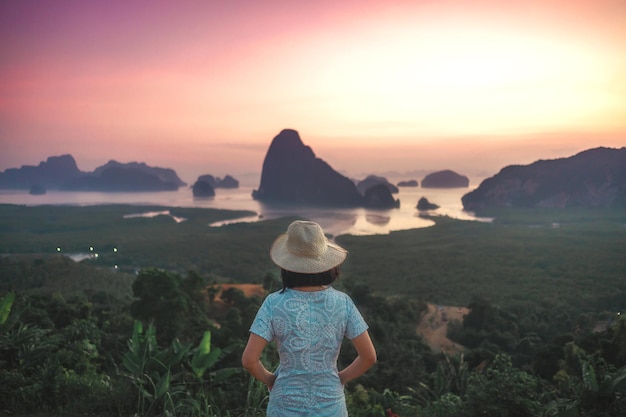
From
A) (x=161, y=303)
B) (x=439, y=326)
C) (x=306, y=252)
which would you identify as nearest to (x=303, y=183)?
(x=439, y=326)

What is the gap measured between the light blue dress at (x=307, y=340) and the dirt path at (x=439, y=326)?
1457cm

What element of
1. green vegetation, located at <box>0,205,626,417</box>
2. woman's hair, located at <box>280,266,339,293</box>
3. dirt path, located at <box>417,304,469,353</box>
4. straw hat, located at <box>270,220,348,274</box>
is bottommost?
dirt path, located at <box>417,304,469,353</box>

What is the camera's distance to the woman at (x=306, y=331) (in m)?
1.30

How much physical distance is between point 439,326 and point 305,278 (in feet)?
58.9

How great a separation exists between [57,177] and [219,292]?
7167cm

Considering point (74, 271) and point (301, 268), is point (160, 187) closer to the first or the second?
point (74, 271)

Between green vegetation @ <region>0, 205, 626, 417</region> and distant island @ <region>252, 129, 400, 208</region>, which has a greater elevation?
distant island @ <region>252, 129, 400, 208</region>

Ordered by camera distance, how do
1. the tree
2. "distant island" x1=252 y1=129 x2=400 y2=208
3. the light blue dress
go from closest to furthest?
the light blue dress < the tree < "distant island" x1=252 y1=129 x2=400 y2=208

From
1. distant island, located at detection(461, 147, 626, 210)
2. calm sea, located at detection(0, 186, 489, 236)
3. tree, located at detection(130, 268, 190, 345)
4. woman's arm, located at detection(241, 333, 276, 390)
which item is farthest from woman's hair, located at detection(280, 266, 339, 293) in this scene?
distant island, located at detection(461, 147, 626, 210)

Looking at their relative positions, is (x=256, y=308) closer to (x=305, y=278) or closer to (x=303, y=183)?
(x=305, y=278)

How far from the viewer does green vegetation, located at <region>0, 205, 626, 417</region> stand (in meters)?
3.01

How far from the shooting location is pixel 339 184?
325ft

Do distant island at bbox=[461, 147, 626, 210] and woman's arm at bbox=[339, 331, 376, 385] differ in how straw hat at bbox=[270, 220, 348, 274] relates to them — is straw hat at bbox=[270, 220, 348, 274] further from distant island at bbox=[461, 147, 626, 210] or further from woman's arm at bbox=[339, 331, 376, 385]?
distant island at bbox=[461, 147, 626, 210]

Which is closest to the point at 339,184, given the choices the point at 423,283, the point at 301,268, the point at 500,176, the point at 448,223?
the point at 500,176
